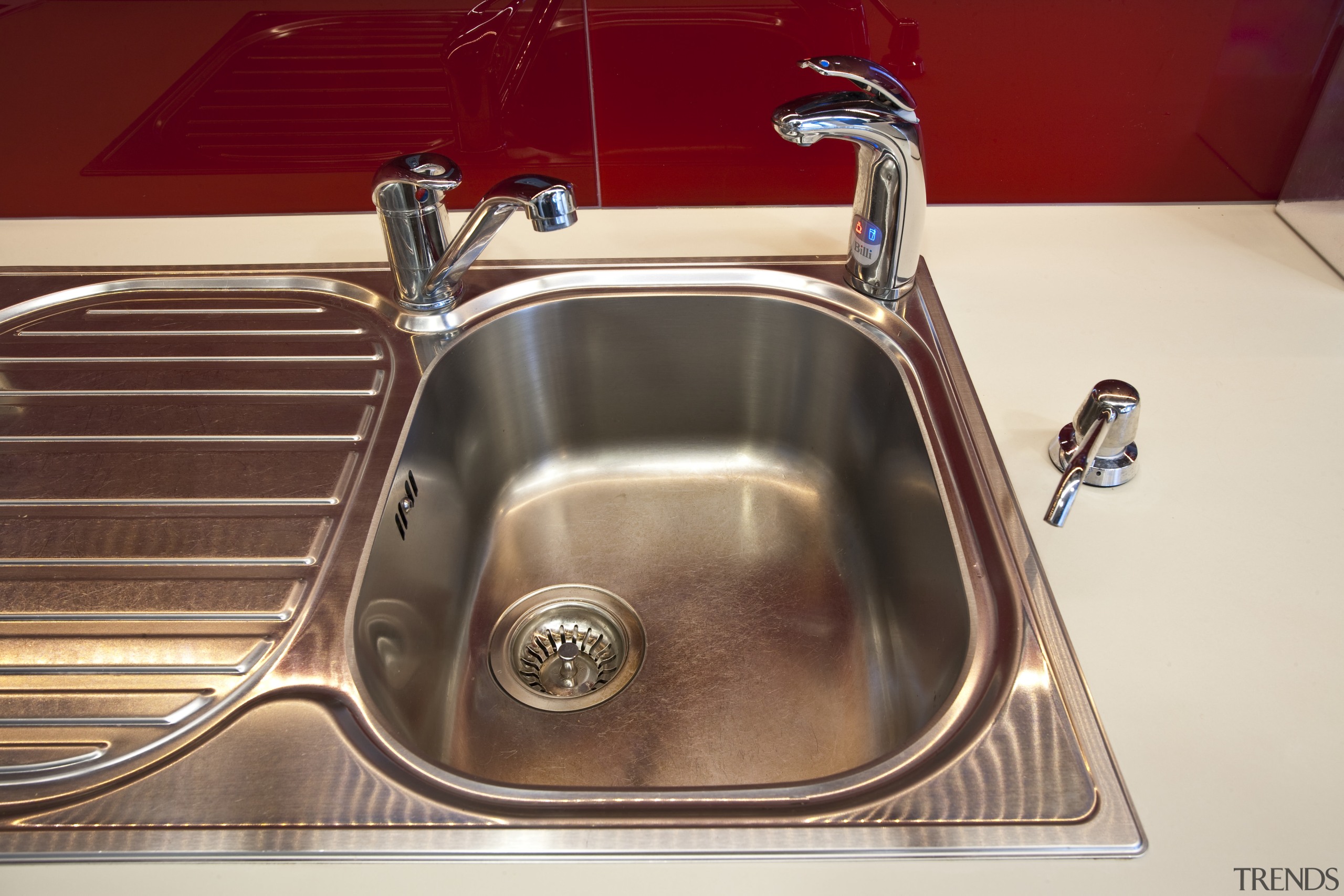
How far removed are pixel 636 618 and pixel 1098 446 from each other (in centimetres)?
45

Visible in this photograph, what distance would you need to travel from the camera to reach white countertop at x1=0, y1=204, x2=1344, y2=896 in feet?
1.55

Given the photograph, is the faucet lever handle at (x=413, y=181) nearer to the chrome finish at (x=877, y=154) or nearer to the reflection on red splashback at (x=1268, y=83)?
the chrome finish at (x=877, y=154)

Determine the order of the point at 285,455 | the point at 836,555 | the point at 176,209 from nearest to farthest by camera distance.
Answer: the point at 285,455
the point at 836,555
the point at 176,209

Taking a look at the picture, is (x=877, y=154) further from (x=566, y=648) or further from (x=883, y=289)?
(x=566, y=648)

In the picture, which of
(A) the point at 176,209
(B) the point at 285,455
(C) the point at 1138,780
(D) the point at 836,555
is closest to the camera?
(C) the point at 1138,780

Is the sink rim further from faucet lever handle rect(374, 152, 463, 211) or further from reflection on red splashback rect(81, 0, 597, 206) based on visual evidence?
reflection on red splashback rect(81, 0, 597, 206)

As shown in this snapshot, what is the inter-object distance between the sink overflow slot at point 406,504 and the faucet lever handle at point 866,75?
19.2 inches

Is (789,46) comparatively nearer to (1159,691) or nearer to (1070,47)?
(1070,47)

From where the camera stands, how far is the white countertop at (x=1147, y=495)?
472 mm

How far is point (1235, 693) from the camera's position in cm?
55

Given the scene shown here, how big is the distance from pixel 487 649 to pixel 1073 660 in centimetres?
53

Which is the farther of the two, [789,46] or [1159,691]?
[789,46]

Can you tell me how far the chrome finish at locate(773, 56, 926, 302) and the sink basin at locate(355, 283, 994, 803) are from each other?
2.4 inches

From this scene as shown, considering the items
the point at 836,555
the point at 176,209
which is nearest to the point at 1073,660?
the point at 836,555
